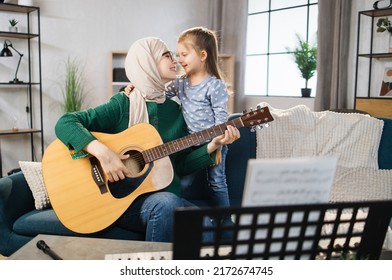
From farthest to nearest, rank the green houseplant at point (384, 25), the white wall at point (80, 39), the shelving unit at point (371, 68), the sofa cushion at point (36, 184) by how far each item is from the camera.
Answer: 1. the white wall at point (80, 39)
2. the green houseplant at point (384, 25)
3. the shelving unit at point (371, 68)
4. the sofa cushion at point (36, 184)

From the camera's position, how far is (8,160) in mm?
4465

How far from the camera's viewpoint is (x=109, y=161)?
5.54ft

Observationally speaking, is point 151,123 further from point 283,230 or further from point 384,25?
point 384,25

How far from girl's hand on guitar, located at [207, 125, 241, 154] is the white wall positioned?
3.21 m

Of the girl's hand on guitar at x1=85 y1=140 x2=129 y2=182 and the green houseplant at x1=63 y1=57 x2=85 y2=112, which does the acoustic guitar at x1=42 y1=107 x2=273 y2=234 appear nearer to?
the girl's hand on guitar at x1=85 y1=140 x2=129 y2=182

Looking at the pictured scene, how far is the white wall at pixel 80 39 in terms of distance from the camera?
14.6ft

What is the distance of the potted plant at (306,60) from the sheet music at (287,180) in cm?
388

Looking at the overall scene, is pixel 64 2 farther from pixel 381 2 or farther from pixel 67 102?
pixel 381 2

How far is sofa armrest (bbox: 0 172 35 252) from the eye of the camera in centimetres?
194

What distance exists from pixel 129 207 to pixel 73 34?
3.42 m

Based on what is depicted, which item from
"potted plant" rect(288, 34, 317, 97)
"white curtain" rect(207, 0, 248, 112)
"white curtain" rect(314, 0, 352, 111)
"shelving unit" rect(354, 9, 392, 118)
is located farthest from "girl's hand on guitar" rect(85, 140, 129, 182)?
"white curtain" rect(207, 0, 248, 112)

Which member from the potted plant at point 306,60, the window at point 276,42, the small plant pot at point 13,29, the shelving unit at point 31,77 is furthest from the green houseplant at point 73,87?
the potted plant at point 306,60

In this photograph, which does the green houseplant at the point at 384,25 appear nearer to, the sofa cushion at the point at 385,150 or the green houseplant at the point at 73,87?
the sofa cushion at the point at 385,150
